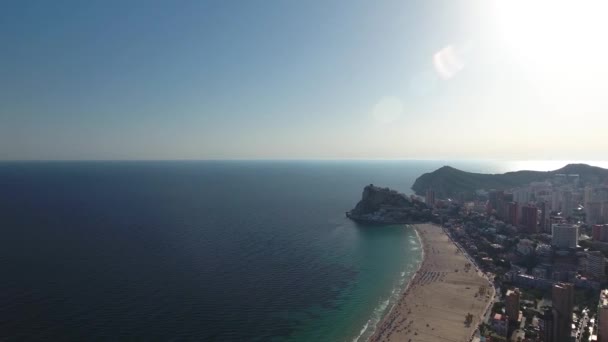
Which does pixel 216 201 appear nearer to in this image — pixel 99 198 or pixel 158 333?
pixel 99 198

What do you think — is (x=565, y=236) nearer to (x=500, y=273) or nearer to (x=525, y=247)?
(x=525, y=247)

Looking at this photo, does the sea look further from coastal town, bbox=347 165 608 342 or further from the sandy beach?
coastal town, bbox=347 165 608 342

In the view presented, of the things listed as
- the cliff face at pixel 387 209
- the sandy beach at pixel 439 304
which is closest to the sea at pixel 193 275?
Result: the sandy beach at pixel 439 304

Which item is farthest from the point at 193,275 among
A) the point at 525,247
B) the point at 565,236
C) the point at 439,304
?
the point at 565,236

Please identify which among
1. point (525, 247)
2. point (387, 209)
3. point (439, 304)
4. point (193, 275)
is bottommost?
point (439, 304)

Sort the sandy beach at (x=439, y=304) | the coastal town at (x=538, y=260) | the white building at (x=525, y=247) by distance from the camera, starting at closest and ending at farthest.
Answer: the coastal town at (x=538, y=260), the sandy beach at (x=439, y=304), the white building at (x=525, y=247)

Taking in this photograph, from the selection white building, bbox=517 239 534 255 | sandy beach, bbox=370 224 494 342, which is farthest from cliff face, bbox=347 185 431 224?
sandy beach, bbox=370 224 494 342

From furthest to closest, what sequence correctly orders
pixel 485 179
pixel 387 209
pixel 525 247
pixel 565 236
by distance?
1. pixel 485 179
2. pixel 387 209
3. pixel 565 236
4. pixel 525 247

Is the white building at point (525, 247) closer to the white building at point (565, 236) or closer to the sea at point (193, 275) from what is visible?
the white building at point (565, 236)
